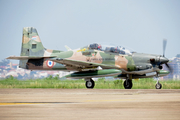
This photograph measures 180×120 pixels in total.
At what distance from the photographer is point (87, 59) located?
19.8m

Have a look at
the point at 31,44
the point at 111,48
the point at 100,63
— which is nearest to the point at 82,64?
the point at 100,63

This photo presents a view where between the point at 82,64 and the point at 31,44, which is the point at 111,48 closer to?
the point at 82,64

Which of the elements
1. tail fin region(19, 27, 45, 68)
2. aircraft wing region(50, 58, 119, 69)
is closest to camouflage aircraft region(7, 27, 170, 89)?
aircraft wing region(50, 58, 119, 69)

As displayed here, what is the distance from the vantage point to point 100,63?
64.5ft

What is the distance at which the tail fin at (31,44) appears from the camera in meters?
22.0

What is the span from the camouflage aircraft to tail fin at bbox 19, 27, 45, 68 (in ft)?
2.38

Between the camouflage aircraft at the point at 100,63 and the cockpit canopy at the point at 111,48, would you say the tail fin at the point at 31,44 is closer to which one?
the camouflage aircraft at the point at 100,63

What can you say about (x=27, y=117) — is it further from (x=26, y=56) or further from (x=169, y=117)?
(x=26, y=56)

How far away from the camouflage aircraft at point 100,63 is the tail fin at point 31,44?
0.73 meters

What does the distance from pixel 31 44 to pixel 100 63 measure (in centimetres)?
580

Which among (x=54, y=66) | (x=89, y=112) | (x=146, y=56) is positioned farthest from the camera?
(x=54, y=66)

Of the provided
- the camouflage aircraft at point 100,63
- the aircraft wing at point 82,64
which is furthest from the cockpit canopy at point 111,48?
the aircraft wing at point 82,64

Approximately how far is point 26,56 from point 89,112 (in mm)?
14527

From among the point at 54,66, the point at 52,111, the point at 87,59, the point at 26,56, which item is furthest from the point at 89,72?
the point at 52,111
